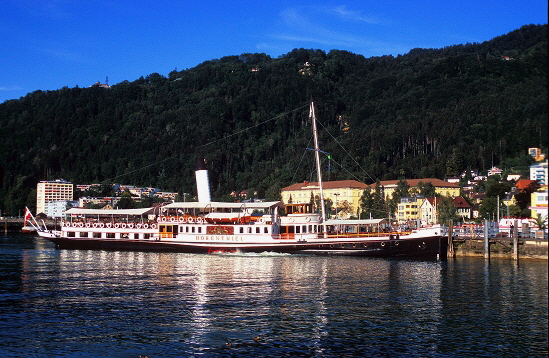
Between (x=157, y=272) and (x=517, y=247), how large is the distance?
25849 millimetres

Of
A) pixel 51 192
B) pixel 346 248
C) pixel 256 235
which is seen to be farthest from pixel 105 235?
pixel 51 192

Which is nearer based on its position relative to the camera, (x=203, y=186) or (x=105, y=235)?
(x=105, y=235)

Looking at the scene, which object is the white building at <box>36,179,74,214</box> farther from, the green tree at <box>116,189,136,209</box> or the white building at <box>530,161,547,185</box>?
the white building at <box>530,161,547,185</box>

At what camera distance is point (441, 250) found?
51.7m

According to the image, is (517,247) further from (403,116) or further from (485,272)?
(403,116)

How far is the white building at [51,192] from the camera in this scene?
574 ft

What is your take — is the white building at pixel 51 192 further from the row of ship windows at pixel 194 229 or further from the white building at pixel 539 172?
the white building at pixel 539 172

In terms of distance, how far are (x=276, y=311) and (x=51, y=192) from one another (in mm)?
167266

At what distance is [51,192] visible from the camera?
180 m

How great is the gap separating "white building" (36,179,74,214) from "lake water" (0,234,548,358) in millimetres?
139449

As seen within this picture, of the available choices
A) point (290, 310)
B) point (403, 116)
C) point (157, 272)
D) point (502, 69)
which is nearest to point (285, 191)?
point (403, 116)

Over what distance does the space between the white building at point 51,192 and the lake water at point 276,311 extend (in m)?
139

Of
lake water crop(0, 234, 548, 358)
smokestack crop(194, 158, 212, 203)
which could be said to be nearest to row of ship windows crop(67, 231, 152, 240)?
smokestack crop(194, 158, 212, 203)

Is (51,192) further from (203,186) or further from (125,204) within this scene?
(203,186)
